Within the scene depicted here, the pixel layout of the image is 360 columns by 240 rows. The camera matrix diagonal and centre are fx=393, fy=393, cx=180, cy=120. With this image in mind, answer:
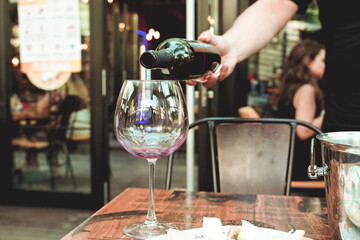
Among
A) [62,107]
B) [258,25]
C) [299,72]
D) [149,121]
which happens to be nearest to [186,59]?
[149,121]

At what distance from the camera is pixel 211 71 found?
107 centimetres

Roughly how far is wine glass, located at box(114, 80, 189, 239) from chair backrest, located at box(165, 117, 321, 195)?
541mm

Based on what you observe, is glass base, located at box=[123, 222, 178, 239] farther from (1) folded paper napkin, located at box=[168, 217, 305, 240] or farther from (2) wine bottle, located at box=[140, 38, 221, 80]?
(2) wine bottle, located at box=[140, 38, 221, 80]

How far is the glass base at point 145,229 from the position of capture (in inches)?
23.7

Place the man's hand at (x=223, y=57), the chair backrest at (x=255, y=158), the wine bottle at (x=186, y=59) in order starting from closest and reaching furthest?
the wine bottle at (x=186, y=59)
the man's hand at (x=223, y=57)
the chair backrest at (x=255, y=158)

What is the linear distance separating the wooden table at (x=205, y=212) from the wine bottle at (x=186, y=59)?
277 mm

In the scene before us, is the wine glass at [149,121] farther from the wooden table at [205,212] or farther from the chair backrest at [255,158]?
the chair backrest at [255,158]

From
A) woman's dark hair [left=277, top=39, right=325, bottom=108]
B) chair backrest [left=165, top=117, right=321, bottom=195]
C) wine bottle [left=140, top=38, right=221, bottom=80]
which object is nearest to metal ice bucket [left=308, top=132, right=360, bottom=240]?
wine bottle [left=140, top=38, right=221, bottom=80]

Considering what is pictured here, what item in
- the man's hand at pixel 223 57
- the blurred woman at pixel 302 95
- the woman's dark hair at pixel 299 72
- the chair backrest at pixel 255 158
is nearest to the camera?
the man's hand at pixel 223 57

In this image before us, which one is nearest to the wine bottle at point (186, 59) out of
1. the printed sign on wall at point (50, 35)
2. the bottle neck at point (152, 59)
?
the bottle neck at point (152, 59)

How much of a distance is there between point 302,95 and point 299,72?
0.88ft

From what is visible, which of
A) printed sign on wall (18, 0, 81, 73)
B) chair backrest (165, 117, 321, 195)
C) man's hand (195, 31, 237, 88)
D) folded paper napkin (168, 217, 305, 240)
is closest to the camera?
folded paper napkin (168, 217, 305, 240)

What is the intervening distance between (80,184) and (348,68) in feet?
8.48

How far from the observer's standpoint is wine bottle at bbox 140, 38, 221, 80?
872mm
